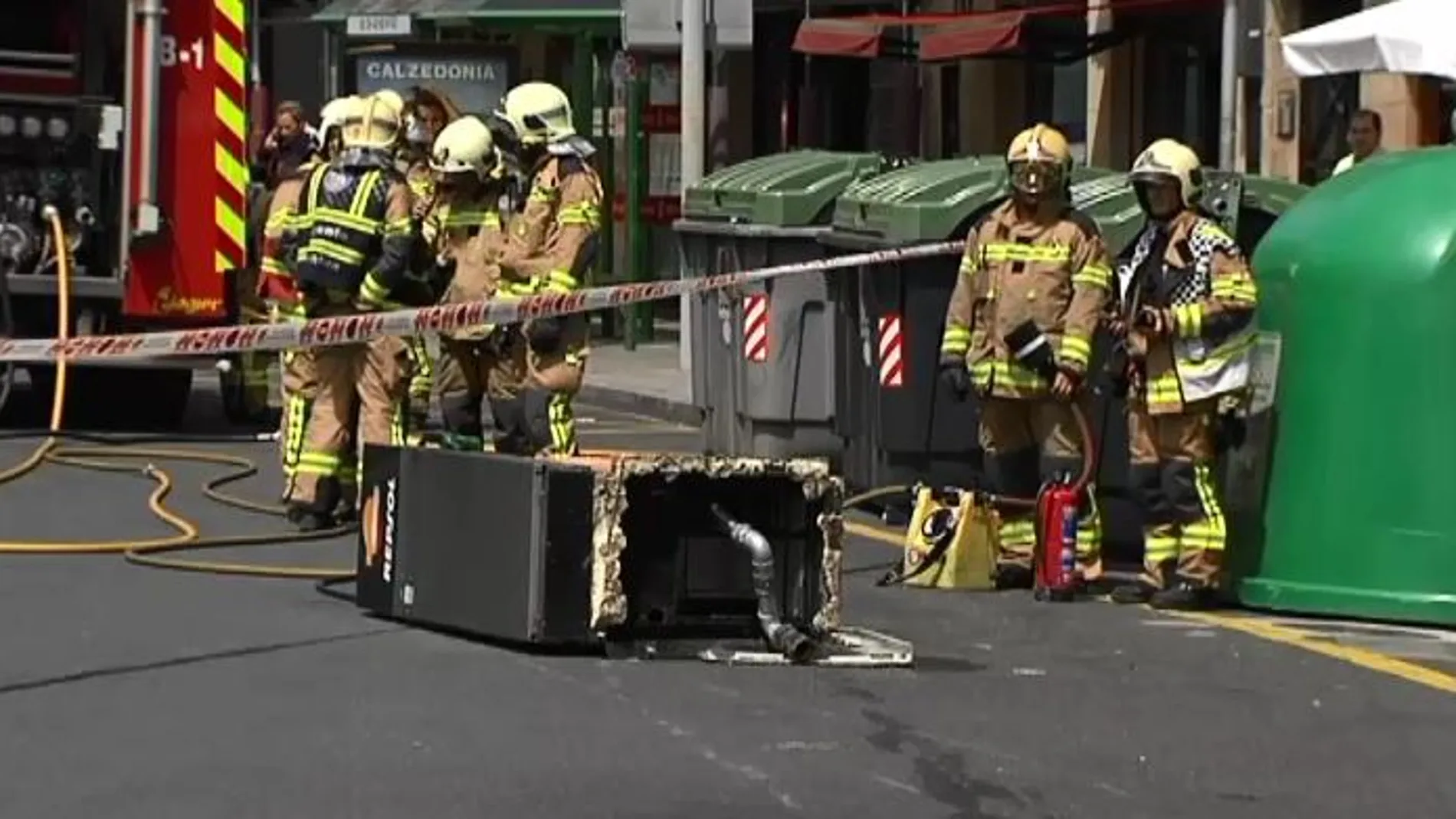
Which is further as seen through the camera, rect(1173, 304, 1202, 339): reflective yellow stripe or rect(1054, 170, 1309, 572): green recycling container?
rect(1054, 170, 1309, 572): green recycling container

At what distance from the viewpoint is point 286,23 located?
3450 cm

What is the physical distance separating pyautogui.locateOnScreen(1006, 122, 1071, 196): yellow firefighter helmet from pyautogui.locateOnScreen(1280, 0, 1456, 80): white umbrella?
3.15 meters

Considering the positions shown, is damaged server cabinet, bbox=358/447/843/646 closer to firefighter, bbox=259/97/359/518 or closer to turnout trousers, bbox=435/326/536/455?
turnout trousers, bbox=435/326/536/455

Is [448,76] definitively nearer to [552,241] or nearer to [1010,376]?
[552,241]

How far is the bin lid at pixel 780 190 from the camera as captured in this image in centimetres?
1433

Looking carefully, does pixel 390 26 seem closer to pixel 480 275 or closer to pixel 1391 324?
pixel 480 275

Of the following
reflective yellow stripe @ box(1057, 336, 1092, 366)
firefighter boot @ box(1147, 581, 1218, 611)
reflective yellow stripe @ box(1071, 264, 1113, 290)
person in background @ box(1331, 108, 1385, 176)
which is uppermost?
person in background @ box(1331, 108, 1385, 176)

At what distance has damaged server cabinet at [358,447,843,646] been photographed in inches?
356

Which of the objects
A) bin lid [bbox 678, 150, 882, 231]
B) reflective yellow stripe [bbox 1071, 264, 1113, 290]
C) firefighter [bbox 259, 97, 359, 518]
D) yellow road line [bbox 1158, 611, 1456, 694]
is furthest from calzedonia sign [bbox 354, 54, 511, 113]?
Result: yellow road line [bbox 1158, 611, 1456, 694]

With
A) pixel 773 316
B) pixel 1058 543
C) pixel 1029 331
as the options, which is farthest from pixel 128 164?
pixel 1058 543

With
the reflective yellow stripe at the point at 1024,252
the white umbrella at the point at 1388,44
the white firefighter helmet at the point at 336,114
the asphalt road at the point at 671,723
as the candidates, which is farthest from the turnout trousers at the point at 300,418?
the white umbrella at the point at 1388,44

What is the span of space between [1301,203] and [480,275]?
3.49 metres

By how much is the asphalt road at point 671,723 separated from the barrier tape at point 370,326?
2.87 feet

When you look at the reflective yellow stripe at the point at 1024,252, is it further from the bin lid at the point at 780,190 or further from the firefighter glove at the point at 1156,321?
the bin lid at the point at 780,190
